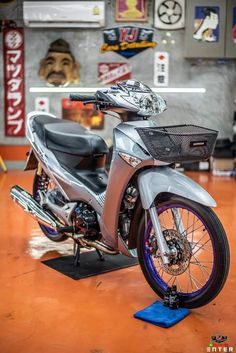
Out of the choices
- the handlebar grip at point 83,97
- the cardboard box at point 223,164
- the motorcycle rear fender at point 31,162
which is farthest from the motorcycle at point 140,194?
the cardboard box at point 223,164

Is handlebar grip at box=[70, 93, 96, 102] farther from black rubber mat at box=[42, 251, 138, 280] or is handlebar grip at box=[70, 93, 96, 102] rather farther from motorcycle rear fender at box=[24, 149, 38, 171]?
black rubber mat at box=[42, 251, 138, 280]

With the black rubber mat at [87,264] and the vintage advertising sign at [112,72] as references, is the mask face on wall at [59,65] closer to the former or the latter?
the vintage advertising sign at [112,72]

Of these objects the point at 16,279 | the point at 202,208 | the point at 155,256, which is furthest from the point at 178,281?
the point at 16,279

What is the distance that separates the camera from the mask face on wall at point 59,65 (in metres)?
7.34

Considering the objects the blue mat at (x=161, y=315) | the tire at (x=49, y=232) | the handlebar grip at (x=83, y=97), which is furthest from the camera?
the tire at (x=49, y=232)

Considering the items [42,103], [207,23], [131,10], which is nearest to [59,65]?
[42,103]

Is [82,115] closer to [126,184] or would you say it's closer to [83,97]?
[83,97]

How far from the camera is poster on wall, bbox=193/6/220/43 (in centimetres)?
723

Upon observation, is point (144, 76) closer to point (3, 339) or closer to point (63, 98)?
point (63, 98)

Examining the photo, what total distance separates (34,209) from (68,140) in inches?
20.3

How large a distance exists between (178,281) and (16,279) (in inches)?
36.7

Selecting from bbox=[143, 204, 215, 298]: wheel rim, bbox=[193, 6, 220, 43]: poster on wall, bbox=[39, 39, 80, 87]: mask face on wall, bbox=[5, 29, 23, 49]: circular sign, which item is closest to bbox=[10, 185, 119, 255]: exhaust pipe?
bbox=[143, 204, 215, 298]: wheel rim

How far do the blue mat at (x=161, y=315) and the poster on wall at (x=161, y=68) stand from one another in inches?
216

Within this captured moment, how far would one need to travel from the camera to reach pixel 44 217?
10.4 ft
